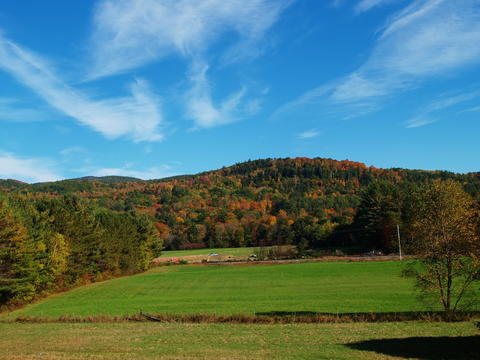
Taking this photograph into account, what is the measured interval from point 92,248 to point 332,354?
5524 centimetres

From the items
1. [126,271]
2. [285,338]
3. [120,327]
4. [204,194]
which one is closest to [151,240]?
Result: [126,271]

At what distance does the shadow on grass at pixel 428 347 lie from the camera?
16.6 metres

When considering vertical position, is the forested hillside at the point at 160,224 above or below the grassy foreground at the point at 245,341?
above

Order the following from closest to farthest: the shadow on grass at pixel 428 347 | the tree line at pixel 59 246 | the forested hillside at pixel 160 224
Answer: the shadow on grass at pixel 428 347
the tree line at pixel 59 246
the forested hillside at pixel 160 224

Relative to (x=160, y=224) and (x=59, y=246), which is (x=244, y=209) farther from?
(x=59, y=246)

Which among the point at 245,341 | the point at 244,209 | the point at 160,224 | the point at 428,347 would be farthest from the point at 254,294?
the point at 244,209

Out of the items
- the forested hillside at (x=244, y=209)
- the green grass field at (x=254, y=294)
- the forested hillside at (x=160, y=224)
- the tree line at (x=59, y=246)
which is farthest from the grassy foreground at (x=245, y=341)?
the forested hillside at (x=244, y=209)

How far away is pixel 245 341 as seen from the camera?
21.4m

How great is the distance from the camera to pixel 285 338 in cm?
2188

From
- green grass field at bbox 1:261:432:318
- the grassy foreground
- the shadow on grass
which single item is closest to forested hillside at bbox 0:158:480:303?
green grass field at bbox 1:261:432:318

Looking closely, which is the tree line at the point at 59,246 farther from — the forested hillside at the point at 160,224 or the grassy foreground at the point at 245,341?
the grassy foreground at the point at 245,341

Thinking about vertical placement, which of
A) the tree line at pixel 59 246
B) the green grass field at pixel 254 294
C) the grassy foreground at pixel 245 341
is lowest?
the green grass field at pixel 254 294

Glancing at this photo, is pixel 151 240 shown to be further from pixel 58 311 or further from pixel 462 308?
pixel 462 308

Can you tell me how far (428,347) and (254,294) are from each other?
28156mm
